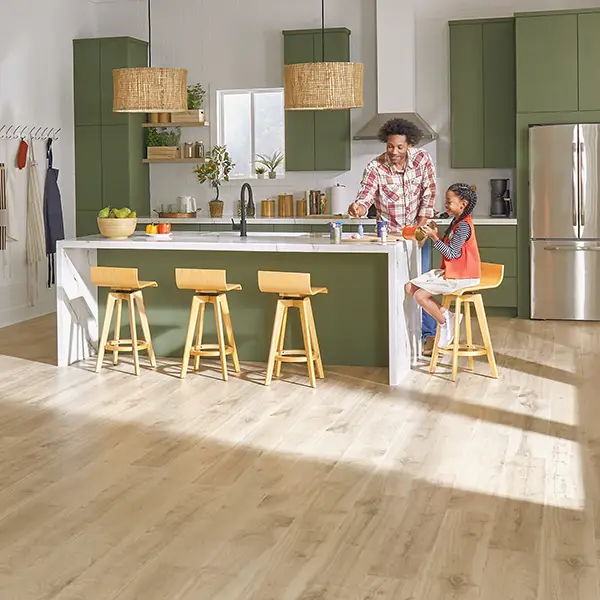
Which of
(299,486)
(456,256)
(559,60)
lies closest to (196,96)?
(559,60)

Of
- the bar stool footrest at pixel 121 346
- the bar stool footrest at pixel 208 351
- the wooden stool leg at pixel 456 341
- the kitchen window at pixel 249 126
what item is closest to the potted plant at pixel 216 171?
the kitchen window at pixel 249 126

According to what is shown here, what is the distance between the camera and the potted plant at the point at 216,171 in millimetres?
9828

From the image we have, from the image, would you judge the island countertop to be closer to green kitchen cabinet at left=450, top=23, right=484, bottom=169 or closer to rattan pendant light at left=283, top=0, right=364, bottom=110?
rattan pendant light at left=283, top=0, right=364, bottom=110

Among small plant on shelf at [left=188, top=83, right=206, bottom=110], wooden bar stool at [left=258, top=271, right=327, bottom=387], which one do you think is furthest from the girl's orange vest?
small plant on shelf at [left=188, top=83, right=206, bottom=110]

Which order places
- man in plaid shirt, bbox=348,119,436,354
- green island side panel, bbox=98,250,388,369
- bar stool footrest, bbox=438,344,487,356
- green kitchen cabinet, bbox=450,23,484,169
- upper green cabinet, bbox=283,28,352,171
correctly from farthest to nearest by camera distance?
upper green cabinet, bbox=283,28,352,171
green kitchen cabinet, bbox=450,23,484,169
man in plaid shirt, bbox=348,119,436,354
green island side panel, bbox=98,250,388,369
bar stool footrest, bbox=438,344,487,356

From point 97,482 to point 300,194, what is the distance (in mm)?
5956

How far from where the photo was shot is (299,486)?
4137 millimetres

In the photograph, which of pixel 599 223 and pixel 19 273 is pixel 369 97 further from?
pixel 19 273

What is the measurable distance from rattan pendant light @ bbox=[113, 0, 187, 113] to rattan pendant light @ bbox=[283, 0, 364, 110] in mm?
784

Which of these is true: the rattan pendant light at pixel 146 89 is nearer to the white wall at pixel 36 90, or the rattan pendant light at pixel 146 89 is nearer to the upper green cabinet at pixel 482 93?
the white wall at pixel 36 90

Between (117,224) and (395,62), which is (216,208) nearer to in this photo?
(395,62)

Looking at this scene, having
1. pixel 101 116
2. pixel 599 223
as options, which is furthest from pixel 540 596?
pixel 101 116

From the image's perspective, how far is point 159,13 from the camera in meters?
10.1

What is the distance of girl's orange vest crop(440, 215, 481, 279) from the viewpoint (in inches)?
243
